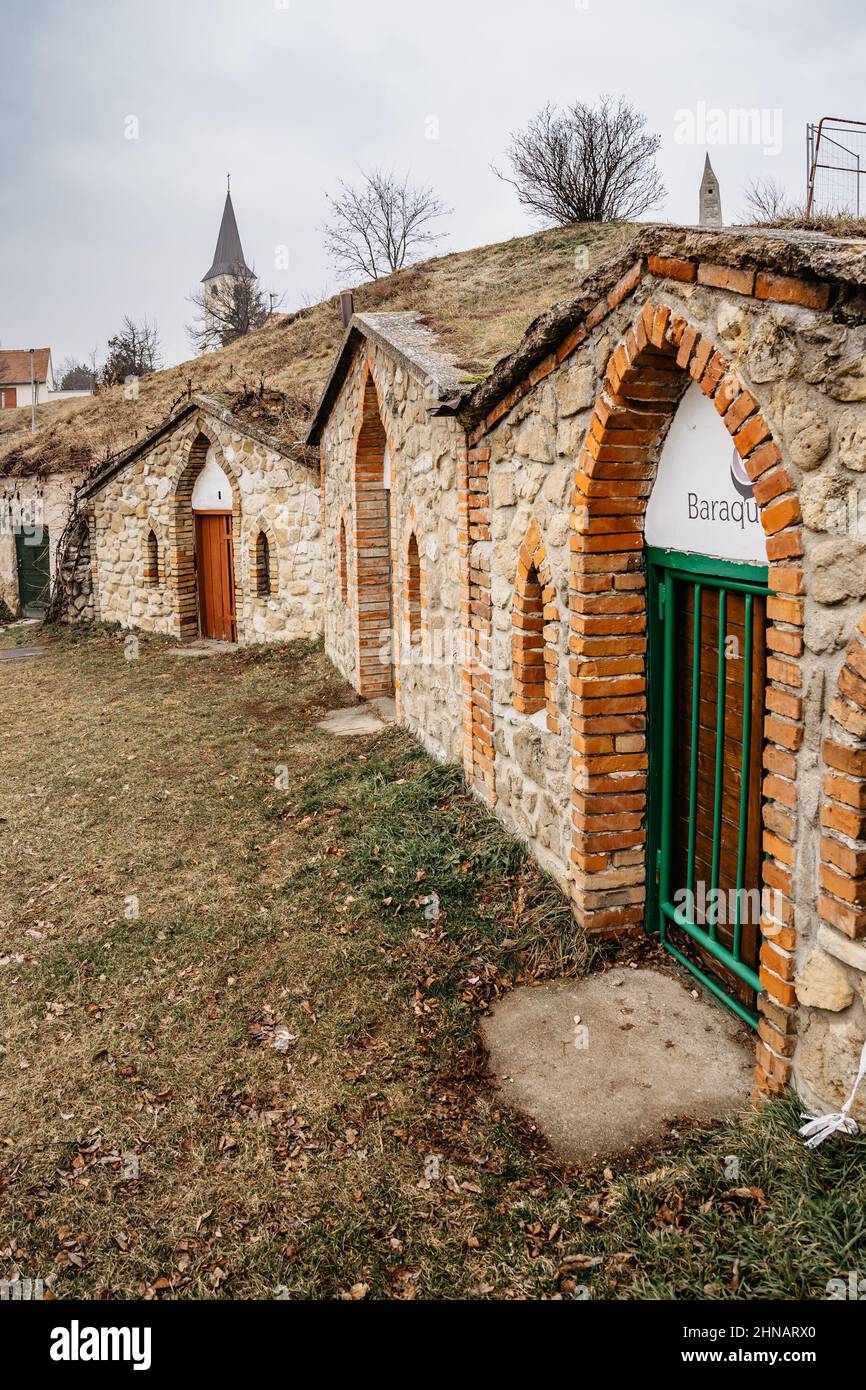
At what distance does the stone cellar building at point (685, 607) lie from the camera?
9.41 feet

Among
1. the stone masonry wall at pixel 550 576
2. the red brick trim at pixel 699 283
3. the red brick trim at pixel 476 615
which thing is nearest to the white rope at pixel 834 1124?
the stone masonry wall at pixel 550 576

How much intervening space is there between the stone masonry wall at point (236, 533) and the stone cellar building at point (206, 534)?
0.06 feet

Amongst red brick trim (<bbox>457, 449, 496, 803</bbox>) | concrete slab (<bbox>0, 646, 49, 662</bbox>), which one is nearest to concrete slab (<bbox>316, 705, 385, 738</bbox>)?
red brick trim (<bbox>457, 449, 496, 803</bbox>)

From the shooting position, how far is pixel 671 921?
185 inches

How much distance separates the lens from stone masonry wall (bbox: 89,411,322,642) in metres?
13.4

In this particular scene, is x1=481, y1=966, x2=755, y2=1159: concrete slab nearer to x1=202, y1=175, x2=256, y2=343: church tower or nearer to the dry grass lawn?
the dry grass lawn

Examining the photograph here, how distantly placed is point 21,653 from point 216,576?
3513 millimetres

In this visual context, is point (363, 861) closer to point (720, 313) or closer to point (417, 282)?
point (720, 313)

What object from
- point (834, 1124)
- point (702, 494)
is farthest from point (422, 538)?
point (834, 1124)

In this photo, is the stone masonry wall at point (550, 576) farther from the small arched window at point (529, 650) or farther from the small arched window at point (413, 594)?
the small arched window at point (413, 594)

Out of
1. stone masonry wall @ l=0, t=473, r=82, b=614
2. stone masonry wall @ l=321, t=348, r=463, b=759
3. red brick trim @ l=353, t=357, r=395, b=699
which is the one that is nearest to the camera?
stone masonry wall @ l=321, t=348, r=463, b=759

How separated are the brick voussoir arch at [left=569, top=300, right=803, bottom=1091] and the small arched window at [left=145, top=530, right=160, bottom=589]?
12924 millimetres

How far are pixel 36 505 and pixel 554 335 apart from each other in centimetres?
1964

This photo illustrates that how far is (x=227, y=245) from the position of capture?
5581cm
